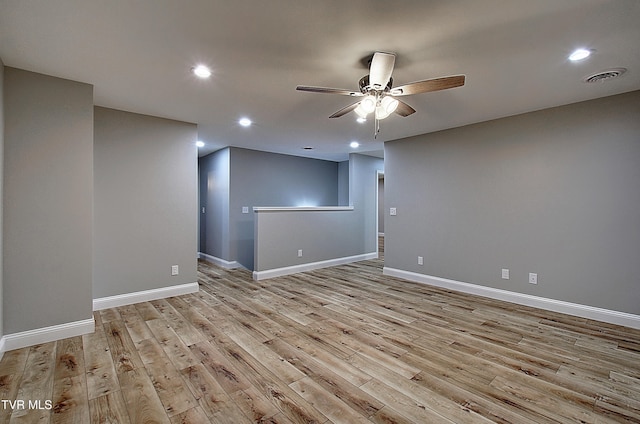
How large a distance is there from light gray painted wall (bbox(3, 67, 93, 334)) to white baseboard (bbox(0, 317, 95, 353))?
0.14 feet

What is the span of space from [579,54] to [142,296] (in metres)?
5.10

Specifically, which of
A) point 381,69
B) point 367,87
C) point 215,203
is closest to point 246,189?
point 215,203

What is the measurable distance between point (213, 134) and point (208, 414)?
161 inches

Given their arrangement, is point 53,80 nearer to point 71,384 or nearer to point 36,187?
point 36,187

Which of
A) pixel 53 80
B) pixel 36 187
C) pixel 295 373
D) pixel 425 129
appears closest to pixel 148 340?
pixel 295 373

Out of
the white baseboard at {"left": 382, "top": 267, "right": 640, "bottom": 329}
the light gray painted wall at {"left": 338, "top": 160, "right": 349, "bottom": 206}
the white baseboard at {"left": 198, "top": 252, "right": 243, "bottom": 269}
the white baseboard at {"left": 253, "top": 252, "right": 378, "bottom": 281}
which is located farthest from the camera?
the light gray painted wall at {"left": 338, "top": 160, "right": 349, "bottom": 206}

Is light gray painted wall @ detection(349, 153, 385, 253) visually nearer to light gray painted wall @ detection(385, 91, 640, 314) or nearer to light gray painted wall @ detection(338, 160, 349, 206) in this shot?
light gray painted wall @ detection(338, 160, 349, 206)

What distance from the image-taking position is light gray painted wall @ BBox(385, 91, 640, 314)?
3.12 meters

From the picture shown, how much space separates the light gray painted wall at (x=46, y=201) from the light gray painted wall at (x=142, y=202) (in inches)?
29.3

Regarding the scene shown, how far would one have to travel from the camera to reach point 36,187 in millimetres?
2623

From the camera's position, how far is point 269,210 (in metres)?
5.11

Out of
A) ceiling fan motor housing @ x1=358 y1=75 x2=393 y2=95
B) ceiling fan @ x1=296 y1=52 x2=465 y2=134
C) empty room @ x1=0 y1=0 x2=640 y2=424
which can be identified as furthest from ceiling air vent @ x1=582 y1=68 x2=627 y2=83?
ceiling fan motor housing @ x1=358 y1=75 x2=393 y2=95

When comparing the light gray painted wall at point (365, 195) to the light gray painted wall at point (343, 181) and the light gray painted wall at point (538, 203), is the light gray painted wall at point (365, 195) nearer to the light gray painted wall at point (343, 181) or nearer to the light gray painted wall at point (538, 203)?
the light gray painted wall at point (343, 181)

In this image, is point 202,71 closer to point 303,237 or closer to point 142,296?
point 142,296
